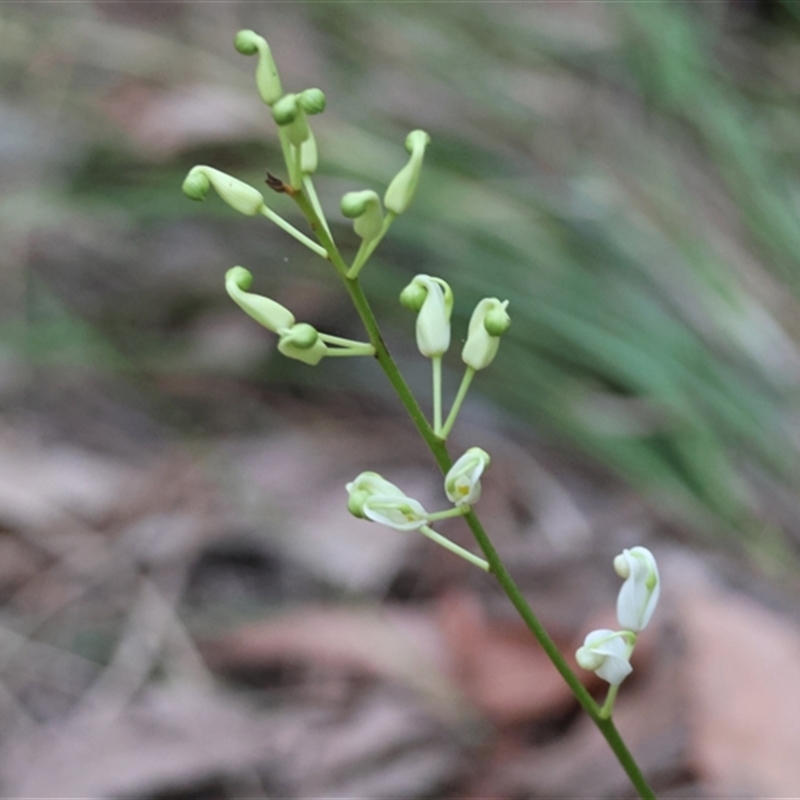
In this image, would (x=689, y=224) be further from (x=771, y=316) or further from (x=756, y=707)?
(x=756, y=707)

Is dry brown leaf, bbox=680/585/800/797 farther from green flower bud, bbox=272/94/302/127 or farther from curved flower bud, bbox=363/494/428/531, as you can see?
green flower bud, bbox=272/94/302/127

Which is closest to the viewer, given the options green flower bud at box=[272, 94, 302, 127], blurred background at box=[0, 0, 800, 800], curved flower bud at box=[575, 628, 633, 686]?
green flower bud at box=[272, 94, 302, 127]

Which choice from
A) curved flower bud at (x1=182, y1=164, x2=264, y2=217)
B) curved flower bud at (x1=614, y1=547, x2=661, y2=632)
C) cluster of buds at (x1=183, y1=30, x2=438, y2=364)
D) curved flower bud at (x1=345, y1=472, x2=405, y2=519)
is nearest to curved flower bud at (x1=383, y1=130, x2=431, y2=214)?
cluster of buds at (x1=183, y1=30, x2=438, y2=364)

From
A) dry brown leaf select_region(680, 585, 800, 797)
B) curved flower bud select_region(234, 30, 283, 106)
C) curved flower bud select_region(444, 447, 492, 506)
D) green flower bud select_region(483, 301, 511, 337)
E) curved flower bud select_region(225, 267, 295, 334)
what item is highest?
curved flower bud select_region(234, 30, 283, 106)

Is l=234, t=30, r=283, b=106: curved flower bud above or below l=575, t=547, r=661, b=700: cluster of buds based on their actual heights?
above

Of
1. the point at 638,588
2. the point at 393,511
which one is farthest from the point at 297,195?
the point at 638,588

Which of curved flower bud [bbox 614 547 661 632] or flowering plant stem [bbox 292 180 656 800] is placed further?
curved flower bud [bbox 614 547 661 632]

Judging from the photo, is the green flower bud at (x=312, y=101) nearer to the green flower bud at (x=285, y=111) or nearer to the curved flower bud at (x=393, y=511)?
the green flower bud at (x=285, y=111)

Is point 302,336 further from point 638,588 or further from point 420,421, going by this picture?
point 638,588
